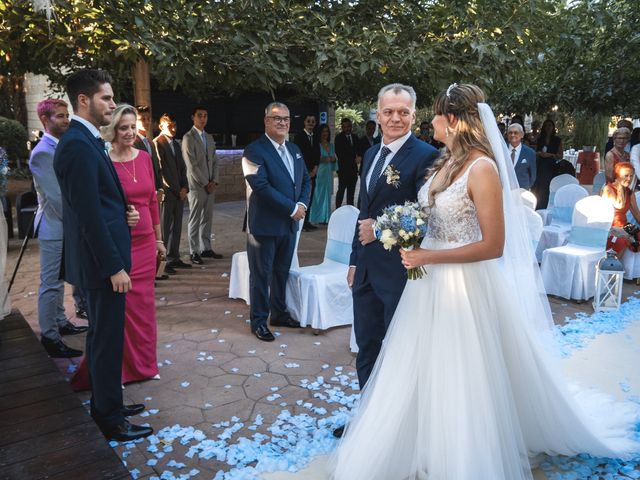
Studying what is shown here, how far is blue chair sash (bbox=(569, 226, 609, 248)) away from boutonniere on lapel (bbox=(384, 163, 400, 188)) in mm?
4737

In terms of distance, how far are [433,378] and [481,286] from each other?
53 cm

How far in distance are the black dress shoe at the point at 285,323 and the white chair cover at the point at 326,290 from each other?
6cm

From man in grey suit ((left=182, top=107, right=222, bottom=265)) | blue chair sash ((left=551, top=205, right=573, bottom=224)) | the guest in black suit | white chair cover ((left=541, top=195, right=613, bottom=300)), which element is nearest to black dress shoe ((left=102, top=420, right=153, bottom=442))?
man in grey suit ((left=182, top=107, right=222, bottom=265))

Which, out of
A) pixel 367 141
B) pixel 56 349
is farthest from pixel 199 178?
pixel 367 141

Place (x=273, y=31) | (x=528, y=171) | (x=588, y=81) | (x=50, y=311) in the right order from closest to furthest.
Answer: (x=50, y=311) → (x=273, y=31) → (x=528, y=171) → (x=588, y=81)

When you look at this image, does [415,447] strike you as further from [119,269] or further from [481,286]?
[119,269]

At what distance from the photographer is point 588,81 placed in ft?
34.3

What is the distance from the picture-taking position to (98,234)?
3.06 meters

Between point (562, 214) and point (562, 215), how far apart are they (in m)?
0.02

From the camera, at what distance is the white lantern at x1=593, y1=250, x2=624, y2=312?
19.2 ft

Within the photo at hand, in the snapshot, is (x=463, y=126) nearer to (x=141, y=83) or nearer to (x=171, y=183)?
(x=141, y=83)

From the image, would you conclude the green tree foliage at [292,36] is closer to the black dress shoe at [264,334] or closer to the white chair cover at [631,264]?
the black dress shoe at [264,334]

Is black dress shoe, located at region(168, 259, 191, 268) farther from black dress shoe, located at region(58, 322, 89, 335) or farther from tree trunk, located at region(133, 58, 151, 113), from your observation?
black dress shoe, located at region(58, 322, 89, 335)

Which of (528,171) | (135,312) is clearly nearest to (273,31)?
(135,312)
